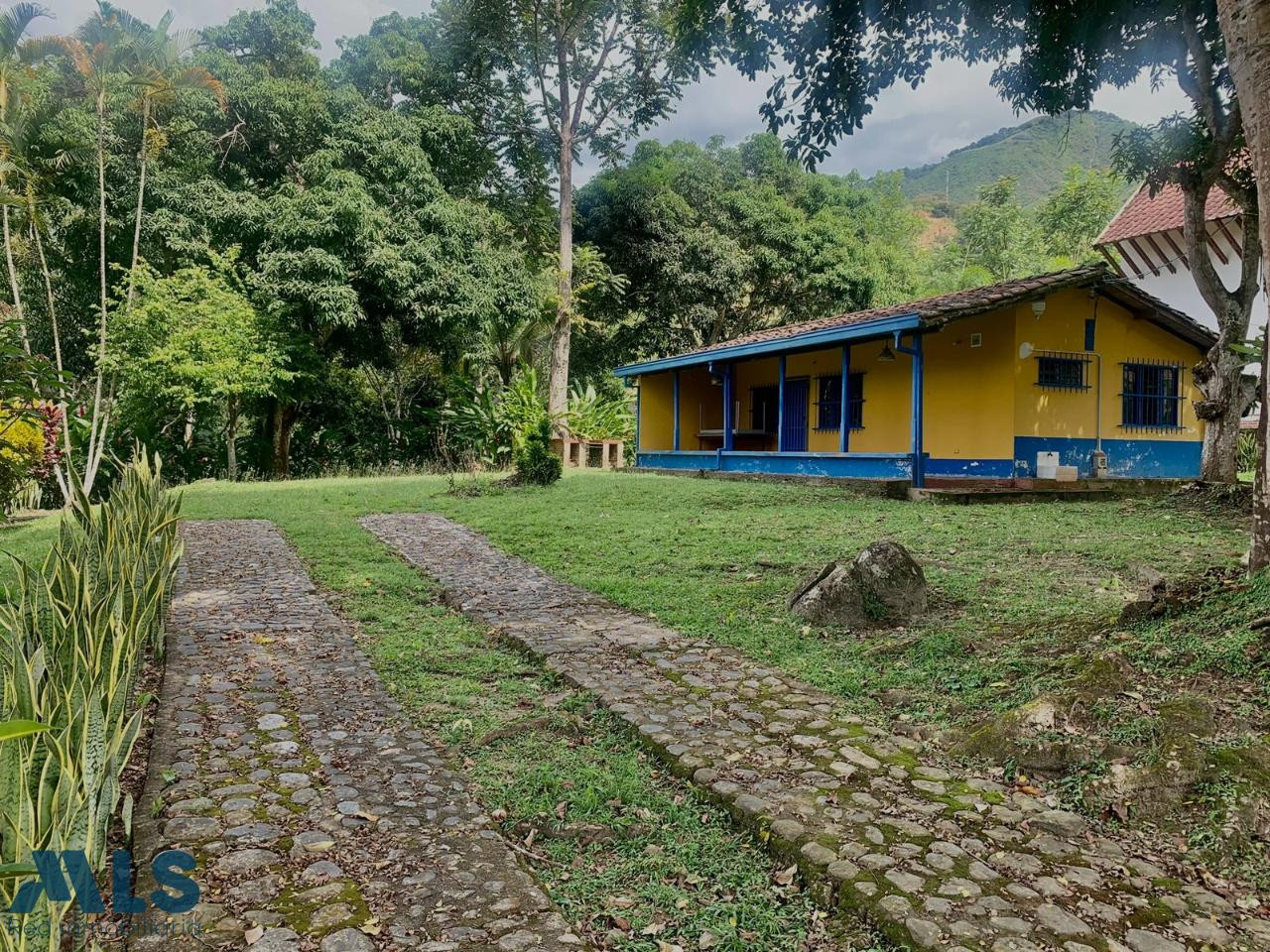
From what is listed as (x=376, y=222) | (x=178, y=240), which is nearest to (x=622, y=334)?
(x=376, y=222)

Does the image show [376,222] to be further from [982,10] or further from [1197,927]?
[1197,927]

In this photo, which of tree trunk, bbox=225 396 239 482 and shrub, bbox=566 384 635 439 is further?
shrub, bbox=566 384 635 439

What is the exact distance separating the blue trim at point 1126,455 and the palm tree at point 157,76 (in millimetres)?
16506

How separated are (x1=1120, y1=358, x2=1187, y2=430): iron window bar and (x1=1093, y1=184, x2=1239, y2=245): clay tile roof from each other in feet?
21.3

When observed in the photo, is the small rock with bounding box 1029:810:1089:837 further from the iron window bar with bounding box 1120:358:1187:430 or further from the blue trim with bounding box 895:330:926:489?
the iron window bar with bounding box 1120:358:1187:430

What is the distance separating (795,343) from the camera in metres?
15.4

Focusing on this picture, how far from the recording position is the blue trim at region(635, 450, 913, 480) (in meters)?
13.3

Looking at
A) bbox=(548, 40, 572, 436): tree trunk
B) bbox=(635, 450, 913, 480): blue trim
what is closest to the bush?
bbox=(635, 450, 913, 480): blue trim

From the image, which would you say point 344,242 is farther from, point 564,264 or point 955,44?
point 955,44

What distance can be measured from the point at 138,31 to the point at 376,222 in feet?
18.3

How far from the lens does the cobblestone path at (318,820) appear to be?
2.23 meters

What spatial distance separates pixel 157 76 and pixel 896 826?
1799 cm

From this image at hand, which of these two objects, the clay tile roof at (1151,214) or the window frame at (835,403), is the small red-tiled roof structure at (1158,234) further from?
the window frame at (835,403)

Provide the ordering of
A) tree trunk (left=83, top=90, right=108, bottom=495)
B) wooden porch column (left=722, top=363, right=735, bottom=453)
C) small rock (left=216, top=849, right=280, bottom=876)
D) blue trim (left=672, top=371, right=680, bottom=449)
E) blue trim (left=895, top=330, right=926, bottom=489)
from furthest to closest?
blue trim (left=672, top=371, right=680, bottom=449) → wooden porch column (left=722, top=363, right=735, bottom=453) → tree trunk (left=83, top=90, right=108, bottom=495) → blue trim (left=895, top=330, right=926, bottom=489) → small rock (left=216, top=849, right=280, bottom=876)
